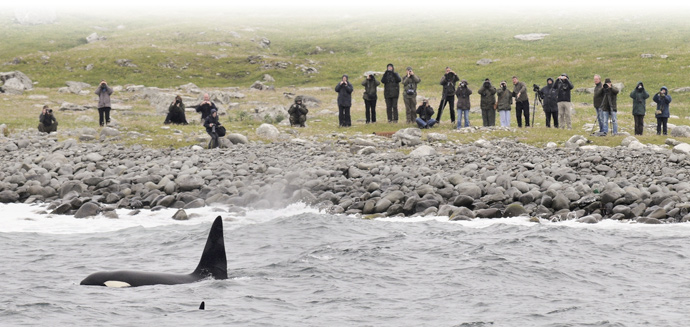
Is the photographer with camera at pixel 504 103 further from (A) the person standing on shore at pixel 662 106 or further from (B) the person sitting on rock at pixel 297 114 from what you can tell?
(B) the person sitting on rock at pixel 297 114

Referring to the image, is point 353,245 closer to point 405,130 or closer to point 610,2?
point 405,130

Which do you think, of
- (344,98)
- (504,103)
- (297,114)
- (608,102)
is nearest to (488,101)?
(504,103)

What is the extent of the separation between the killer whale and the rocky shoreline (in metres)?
8.01

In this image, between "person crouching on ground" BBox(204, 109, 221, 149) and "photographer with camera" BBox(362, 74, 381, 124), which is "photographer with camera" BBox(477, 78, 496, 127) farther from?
"person crouching on ground" BBox(204, 109, 221, 149)

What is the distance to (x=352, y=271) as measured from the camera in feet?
50.3

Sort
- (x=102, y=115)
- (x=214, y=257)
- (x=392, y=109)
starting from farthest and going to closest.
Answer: (x=102, y=115)
(x=392, y=109)
(x=214, y=257)

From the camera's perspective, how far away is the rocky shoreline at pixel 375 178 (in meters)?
21.7

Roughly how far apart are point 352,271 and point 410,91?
790 inches

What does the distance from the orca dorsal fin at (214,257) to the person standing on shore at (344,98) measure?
2121 centimetres

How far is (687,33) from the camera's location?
84.2 m

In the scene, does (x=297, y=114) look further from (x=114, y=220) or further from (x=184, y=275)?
(x=184, y=275)

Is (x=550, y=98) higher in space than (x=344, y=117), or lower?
higher

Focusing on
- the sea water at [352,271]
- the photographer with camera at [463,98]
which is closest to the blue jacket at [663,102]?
the photographer with camera at [463,98]

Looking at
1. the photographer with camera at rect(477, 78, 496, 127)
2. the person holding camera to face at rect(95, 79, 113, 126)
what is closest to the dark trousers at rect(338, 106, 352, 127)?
the photographer with camera at rect(477, 78, 496, 127)
